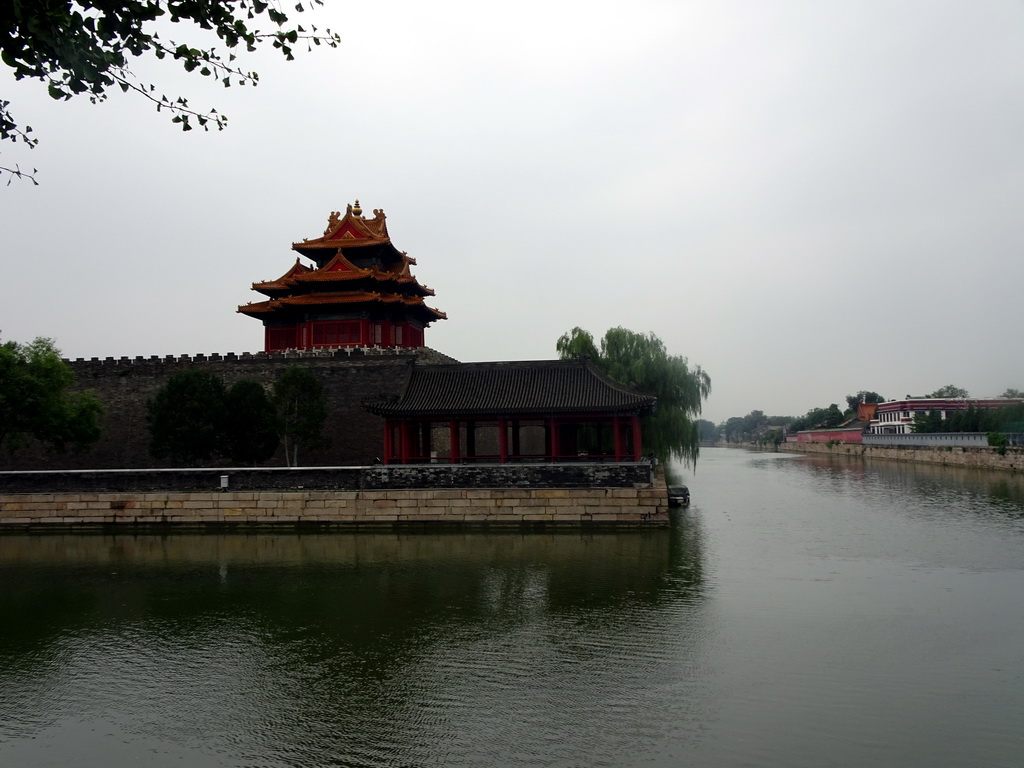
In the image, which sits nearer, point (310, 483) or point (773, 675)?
point (773, 675)

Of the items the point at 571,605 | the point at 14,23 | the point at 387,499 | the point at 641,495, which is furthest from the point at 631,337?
the point at 14,23

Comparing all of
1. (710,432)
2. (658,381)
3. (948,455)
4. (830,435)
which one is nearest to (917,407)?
(830,435)

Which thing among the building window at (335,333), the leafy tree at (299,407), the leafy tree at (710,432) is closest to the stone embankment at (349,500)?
the leafy tree at (299,407)

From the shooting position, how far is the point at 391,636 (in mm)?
10523

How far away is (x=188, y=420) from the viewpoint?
23766mm

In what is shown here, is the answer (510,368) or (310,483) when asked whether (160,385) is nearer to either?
(310,483)

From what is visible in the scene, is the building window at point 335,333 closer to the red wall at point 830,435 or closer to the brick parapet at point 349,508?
the brick parapet at point 349,508

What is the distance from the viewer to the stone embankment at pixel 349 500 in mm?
19875

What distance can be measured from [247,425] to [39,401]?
20.5 ft

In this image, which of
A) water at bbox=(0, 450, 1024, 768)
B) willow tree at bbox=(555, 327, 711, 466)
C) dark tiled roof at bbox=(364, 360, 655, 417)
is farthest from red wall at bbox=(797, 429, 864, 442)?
water at bbox=(0, 450, 1024, 768)

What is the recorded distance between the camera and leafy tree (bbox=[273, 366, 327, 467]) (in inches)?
989

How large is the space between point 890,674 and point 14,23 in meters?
10.4

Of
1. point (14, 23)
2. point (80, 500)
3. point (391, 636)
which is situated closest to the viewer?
point (14, 23)

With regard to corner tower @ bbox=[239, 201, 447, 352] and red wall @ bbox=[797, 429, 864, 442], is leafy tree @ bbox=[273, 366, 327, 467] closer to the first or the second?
corner tower @ bbox=[239, 201, 447, 352]
